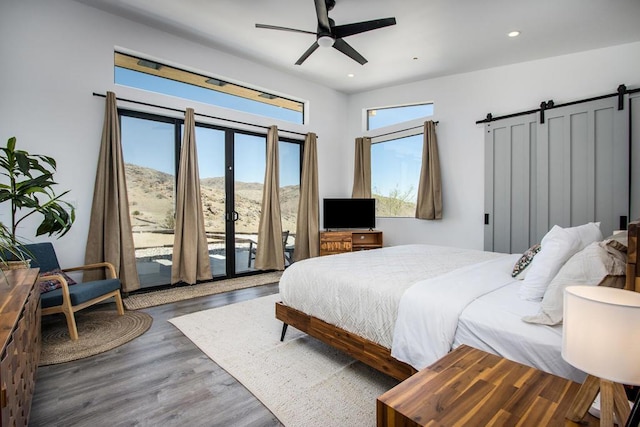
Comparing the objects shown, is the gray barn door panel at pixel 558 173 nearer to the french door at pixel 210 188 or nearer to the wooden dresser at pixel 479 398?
the french door at pixel 210 188

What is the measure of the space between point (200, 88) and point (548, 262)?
4588 mm

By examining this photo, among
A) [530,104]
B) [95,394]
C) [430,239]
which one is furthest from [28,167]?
[530,104]

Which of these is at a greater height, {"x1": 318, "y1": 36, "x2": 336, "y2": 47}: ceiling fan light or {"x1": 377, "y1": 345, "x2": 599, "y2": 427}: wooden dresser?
{"x1": 318, "y1": 36, "x2": 336, "y2": 47}: ceiling fan light

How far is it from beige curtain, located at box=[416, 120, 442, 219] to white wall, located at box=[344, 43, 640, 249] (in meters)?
0.14

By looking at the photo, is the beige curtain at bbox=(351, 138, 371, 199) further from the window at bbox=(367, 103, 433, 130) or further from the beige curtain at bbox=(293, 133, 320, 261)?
the beige curtain at bbox=(293, 133, 320, 261)

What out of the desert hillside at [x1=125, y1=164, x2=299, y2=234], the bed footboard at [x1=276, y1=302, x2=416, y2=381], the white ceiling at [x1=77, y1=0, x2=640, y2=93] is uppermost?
the white ceiling at [x1=77, y1=0, x2=640, y2=93]

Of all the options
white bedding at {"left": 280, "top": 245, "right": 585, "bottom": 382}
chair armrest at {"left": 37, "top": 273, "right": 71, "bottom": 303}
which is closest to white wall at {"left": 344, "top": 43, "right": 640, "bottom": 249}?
white bedding at {"left": 280, "top": 245, "right": 585, "bottom": 382}

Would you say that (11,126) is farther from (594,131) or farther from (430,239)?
(594,131)

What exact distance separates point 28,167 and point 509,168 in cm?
525

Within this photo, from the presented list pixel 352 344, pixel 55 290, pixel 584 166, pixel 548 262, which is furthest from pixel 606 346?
pixel 584 166

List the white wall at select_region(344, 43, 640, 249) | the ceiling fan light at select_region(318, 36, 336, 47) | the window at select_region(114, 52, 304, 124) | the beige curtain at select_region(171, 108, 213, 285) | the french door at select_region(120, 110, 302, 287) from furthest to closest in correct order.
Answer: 1. the beige curtain at select_region(171, 108, 213, 285)
2. the french door at select_region(120, 110, 302, 287)
3. the window at select_region(114, 52, 304, 124)
4. the white wall at select_region(344, 43, 640, 249)
5. the ceiling fan light at select_region(318, 36, 336, 47)

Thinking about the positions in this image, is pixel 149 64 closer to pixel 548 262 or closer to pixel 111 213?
pixel 111 213

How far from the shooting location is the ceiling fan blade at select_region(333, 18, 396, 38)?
2.85m

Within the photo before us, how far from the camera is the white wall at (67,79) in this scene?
3.13 meters
